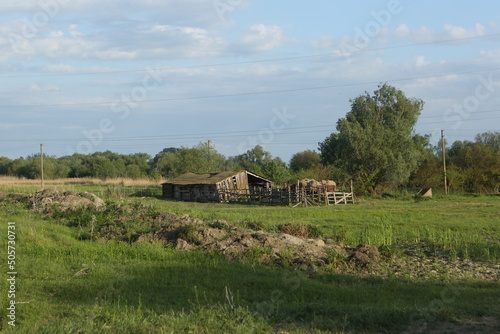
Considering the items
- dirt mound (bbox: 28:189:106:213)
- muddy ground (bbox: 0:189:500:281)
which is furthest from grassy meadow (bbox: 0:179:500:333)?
dirt mound (bbox: 28:189:106:213)

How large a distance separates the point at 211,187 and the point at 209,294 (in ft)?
116

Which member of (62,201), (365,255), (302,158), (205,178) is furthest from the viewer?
(302,158)

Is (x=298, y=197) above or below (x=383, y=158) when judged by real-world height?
below

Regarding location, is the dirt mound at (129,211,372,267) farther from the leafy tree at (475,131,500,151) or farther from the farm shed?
the leafy tree at (475,131,500,151)

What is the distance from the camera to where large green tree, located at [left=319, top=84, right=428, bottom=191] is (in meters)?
53.6

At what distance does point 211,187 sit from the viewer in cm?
4544

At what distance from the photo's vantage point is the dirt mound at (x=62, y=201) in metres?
21.7

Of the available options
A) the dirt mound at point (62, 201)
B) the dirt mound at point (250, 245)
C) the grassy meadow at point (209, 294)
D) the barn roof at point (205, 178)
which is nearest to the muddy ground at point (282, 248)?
the dirt mound at point (250, 245)

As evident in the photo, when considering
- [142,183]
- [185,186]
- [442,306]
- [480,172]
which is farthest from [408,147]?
[442,306]

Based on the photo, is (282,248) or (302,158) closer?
(282,248)

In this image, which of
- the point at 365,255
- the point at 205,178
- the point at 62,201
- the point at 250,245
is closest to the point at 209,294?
the point at 250,245

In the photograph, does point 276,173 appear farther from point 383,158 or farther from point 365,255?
point 365,255

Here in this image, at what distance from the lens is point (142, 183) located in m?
60.9

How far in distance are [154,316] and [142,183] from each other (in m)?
54.0
